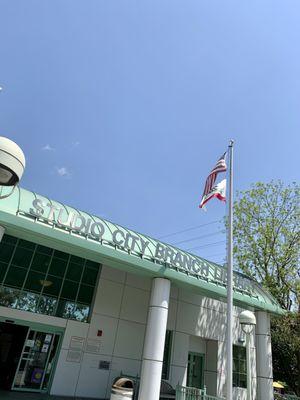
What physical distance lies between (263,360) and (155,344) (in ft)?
23.8

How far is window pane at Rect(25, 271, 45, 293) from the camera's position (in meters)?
13.8

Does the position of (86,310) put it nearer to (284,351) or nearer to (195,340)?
(195,340)

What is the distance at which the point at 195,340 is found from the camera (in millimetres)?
18594

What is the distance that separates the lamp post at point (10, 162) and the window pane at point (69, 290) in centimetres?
1153

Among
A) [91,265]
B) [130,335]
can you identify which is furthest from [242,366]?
[91,265]

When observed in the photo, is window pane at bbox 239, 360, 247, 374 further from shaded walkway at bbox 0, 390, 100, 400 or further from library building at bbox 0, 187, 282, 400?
shaded walkway at bbox 0, 390, 100, 400

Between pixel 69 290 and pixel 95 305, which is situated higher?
pixel 69 290

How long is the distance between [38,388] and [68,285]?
156 inches

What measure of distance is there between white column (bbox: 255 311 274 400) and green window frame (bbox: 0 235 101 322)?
8.18 meters

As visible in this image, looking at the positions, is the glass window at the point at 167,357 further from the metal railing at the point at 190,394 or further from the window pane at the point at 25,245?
the window pane at the point at 25,245

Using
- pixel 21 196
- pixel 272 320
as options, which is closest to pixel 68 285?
pixel 21 196

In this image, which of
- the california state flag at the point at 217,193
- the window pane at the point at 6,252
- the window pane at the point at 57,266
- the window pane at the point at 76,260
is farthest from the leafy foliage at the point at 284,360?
the window pane at the point at 6,252

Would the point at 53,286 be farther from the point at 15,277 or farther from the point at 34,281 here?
the point at 15,277

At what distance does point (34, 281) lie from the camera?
1403 centimetres
